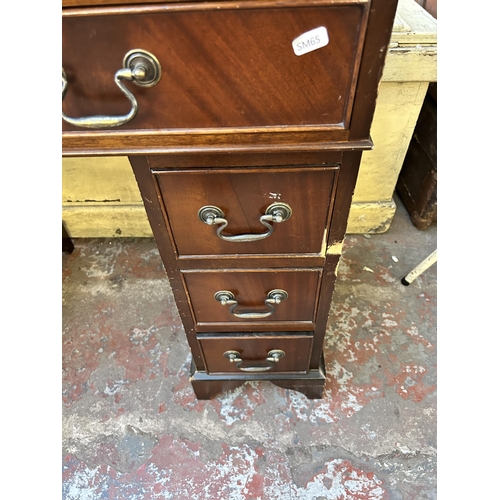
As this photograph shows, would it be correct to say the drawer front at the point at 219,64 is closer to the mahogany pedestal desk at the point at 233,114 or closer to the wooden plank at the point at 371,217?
the mahogany pedestal desk at the point at 233,114

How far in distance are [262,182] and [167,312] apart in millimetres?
989

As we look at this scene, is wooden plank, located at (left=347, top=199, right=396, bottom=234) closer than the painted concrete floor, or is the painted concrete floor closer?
the painted concrete floor

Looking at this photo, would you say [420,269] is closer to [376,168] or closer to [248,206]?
[376,168]

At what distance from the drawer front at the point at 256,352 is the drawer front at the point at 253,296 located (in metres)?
0.05

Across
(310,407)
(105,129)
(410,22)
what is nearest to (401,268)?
(310,407)

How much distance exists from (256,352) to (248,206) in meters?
0.53

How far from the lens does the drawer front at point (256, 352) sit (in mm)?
966

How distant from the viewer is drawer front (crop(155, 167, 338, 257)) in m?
0.60

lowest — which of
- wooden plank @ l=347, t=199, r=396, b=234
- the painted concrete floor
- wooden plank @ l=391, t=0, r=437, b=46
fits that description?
the painted concrete floor

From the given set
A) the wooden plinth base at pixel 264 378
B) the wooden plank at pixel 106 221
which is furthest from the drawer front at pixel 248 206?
the wooden plank at pixel 106 221

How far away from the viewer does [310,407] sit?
1214mm

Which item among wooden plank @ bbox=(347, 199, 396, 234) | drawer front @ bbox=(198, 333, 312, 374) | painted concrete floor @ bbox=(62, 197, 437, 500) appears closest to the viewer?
drawer front @ bbox=(198, 333, 312, 374)

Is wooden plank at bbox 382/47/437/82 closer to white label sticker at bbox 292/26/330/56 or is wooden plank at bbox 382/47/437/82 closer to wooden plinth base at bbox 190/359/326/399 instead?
white label sticker at bbox 292/26/330/56

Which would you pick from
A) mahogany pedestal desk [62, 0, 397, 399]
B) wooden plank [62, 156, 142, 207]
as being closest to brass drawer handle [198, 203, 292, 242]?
mahogany pedestal desk [62, 0, 397, 399]
